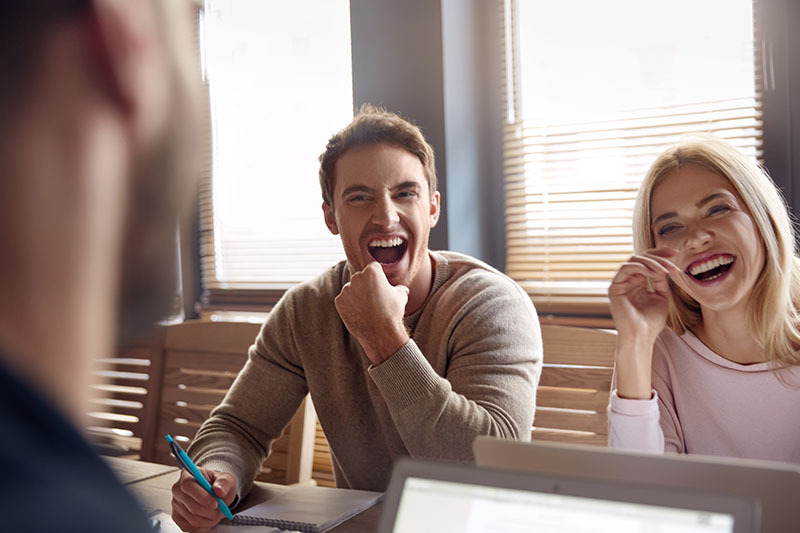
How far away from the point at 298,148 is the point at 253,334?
114 centimetres

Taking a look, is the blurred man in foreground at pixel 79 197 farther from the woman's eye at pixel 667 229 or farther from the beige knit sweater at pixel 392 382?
the woman's eye at pixel 667 229

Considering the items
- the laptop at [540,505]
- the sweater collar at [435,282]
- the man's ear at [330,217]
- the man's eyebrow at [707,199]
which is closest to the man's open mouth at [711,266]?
the man's eyebrow at [707,199]

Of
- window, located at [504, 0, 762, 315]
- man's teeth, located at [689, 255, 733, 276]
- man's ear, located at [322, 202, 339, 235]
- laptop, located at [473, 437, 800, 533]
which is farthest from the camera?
window, located at [504, 0, 762, 315]

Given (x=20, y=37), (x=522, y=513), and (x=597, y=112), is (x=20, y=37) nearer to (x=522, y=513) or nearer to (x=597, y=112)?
(x=522, y=513)

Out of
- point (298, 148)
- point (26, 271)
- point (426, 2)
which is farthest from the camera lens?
point (298, 148)

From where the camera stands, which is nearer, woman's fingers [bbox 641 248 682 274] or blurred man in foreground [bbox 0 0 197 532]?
blurred man in foreground [bbox 0 0 197 532]

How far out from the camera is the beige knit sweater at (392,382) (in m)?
1.47

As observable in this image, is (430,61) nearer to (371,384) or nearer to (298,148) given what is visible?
(298,148)

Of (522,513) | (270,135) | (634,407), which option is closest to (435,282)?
(634,407)

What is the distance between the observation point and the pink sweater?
1.42 m

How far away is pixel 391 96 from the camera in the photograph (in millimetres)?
2535

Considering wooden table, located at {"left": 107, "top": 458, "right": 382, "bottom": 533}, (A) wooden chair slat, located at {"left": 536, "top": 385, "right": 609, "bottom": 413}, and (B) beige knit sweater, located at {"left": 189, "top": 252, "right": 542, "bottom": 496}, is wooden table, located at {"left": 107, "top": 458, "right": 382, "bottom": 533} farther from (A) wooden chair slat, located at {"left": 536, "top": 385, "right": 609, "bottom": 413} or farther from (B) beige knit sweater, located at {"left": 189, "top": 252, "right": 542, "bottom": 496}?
(A) wooden chair slat, located at {"left": 536, "top": 385, "right": 609, "bottom": 413}

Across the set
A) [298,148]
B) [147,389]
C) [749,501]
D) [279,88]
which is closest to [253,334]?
[147,389]

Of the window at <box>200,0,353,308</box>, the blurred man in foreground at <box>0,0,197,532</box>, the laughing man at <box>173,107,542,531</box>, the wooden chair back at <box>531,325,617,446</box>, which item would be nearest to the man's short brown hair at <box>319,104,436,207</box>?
the laughing man at <box>173,107,542,531</box>
